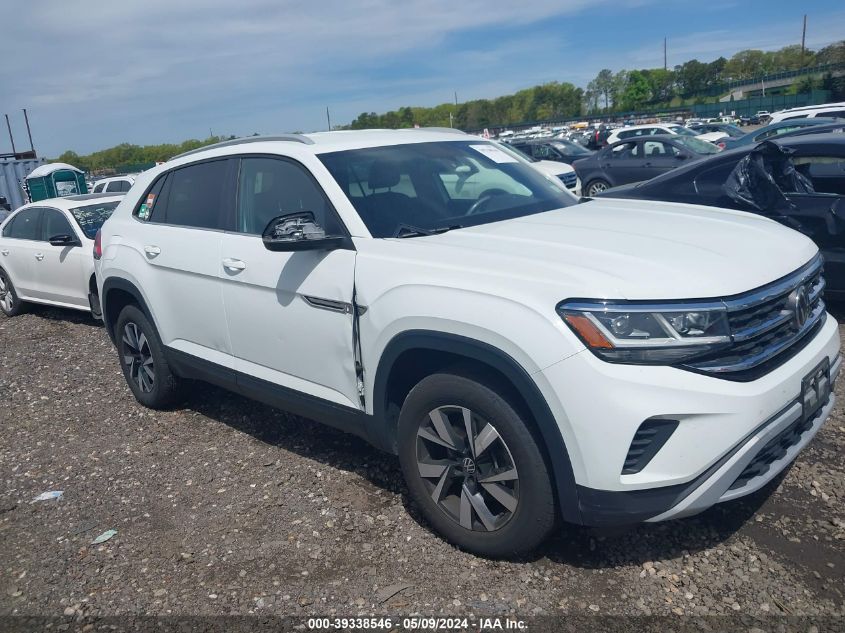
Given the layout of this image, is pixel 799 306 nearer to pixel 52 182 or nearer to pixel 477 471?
pixel 477 471

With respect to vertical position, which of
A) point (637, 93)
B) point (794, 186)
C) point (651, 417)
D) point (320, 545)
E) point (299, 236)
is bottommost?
point (320, 545)

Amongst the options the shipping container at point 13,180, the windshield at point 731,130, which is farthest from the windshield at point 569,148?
the shipping container at point 13,180

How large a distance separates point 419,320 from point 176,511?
1.92 m

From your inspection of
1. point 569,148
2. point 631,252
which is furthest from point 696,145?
point 631,252

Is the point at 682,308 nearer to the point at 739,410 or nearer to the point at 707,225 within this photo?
the point at 739,410

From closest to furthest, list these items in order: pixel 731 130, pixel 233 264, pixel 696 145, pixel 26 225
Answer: pixel 233 264 → pixel 26 225 → pixel 696 145 → pixel 731 130

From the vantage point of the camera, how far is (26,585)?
3.41 m

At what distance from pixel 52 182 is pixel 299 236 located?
74.2 ft

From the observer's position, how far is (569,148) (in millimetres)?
23781

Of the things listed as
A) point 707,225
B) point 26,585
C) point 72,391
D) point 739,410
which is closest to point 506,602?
point 739,410

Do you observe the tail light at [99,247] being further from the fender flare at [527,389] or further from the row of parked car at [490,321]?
the fender flare at [527,389]

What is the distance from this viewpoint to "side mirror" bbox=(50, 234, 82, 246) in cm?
827

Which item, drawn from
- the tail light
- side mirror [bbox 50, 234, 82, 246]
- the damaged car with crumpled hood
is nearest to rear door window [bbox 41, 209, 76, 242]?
side mirror [bbox 50, 234, 82, 246]

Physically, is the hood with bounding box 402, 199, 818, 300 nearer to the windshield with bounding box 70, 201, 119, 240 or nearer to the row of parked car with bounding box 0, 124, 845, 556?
the row of parked car with bounding box 0, 124, 845, 556
